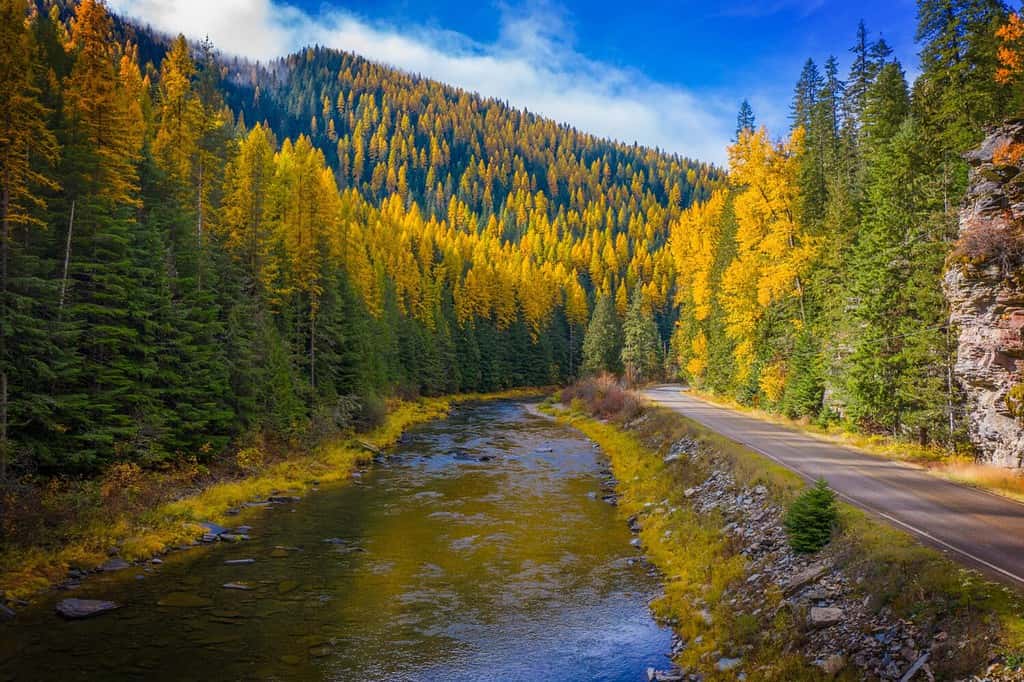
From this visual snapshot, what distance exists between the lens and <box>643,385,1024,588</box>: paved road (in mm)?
11859

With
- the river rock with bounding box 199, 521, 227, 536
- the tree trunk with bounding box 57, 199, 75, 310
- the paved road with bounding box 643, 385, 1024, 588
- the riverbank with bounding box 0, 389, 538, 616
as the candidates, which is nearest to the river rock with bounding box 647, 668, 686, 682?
the paved road with bounding box 643, 385, 1024, 588

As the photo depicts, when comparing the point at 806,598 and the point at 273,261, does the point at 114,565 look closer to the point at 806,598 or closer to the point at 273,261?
the point at 806,598

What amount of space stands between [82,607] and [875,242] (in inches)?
1249

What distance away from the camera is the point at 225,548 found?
20.6m

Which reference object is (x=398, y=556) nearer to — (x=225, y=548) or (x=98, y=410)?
(x=225, y=548)

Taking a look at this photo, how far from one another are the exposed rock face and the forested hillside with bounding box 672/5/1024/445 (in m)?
0.26

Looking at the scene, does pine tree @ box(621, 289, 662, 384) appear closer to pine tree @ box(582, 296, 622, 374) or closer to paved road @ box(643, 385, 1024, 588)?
pine tree @ box(582, 296, 622, 374)

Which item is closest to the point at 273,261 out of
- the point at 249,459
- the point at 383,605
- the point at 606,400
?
the point at 249,459

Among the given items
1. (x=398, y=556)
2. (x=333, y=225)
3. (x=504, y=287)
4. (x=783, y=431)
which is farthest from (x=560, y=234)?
(x=398, y=556)

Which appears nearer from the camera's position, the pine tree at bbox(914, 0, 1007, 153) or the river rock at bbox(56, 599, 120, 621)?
the river rock at bbox(56, 599, 120, 621)

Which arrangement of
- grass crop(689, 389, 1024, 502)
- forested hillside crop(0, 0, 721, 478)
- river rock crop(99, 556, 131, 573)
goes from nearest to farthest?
grass crop(689, 389, 1024, 502)
river rock crop(99, 556, 131, 573)
forested hillside crop(0, 0, 721, 478)

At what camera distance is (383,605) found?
16047 millimetres

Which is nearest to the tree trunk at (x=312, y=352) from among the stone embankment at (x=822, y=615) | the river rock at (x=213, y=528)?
the river rock at (x=213, y=528)

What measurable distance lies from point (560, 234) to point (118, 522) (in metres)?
166
